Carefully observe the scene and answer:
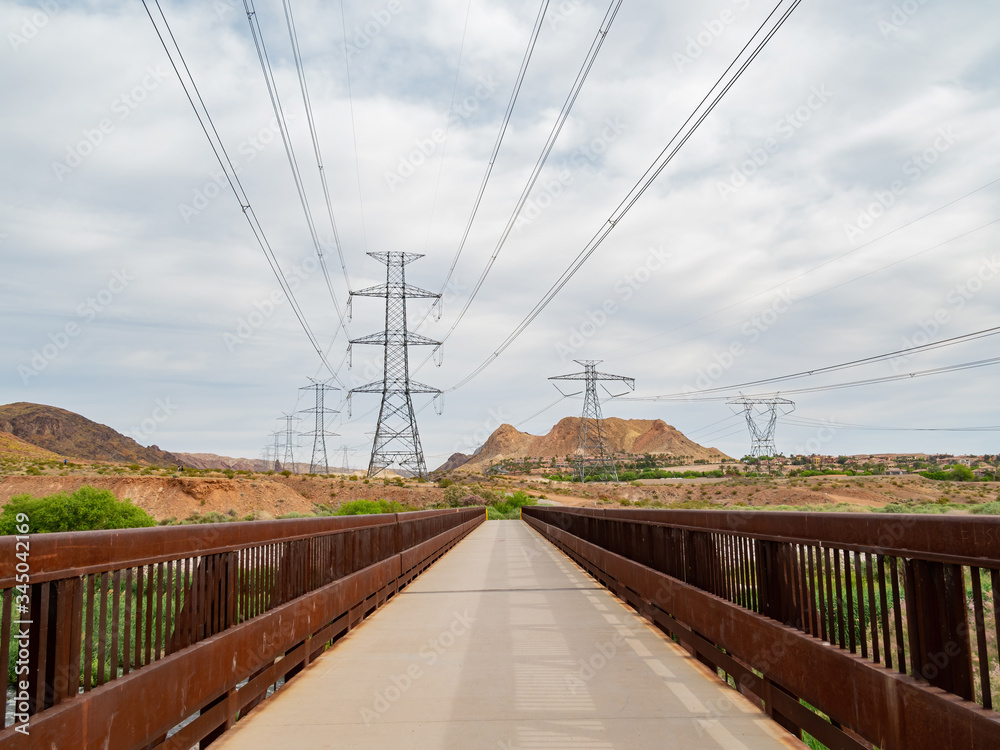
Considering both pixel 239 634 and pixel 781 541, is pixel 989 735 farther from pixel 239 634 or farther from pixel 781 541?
→ pixel 239 634

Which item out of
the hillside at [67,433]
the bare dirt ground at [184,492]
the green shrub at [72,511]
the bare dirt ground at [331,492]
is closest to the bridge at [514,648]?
the green shrub at [72,511]

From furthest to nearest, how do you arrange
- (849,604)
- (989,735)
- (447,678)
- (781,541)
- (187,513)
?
(187,513)
(447,678)
(781,541)
(849,604)
(989,735)

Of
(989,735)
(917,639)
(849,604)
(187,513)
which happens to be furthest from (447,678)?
(187,513)

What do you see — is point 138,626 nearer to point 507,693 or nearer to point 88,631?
point 88,631

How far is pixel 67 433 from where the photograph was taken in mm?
178250

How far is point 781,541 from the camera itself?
230 inches

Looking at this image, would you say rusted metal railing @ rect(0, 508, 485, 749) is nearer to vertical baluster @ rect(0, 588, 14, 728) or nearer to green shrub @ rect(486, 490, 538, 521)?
vertical baluster @ rect(0, 588, 14, 728)

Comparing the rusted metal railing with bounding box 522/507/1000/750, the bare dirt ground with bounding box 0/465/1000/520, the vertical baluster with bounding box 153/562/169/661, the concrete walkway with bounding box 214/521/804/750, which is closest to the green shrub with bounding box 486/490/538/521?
the bare dirt ground with bounding box 0/465/1000/520

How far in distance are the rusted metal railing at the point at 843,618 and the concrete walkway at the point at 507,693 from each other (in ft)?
1.39

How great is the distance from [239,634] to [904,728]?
4.71 m

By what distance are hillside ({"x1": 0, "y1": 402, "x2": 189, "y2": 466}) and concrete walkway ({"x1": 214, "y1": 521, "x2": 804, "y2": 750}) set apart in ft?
574

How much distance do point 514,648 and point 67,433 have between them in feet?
651

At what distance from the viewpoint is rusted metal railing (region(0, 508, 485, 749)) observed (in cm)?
360

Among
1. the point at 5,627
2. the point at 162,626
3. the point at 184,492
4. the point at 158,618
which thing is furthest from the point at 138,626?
the point at 184,492
